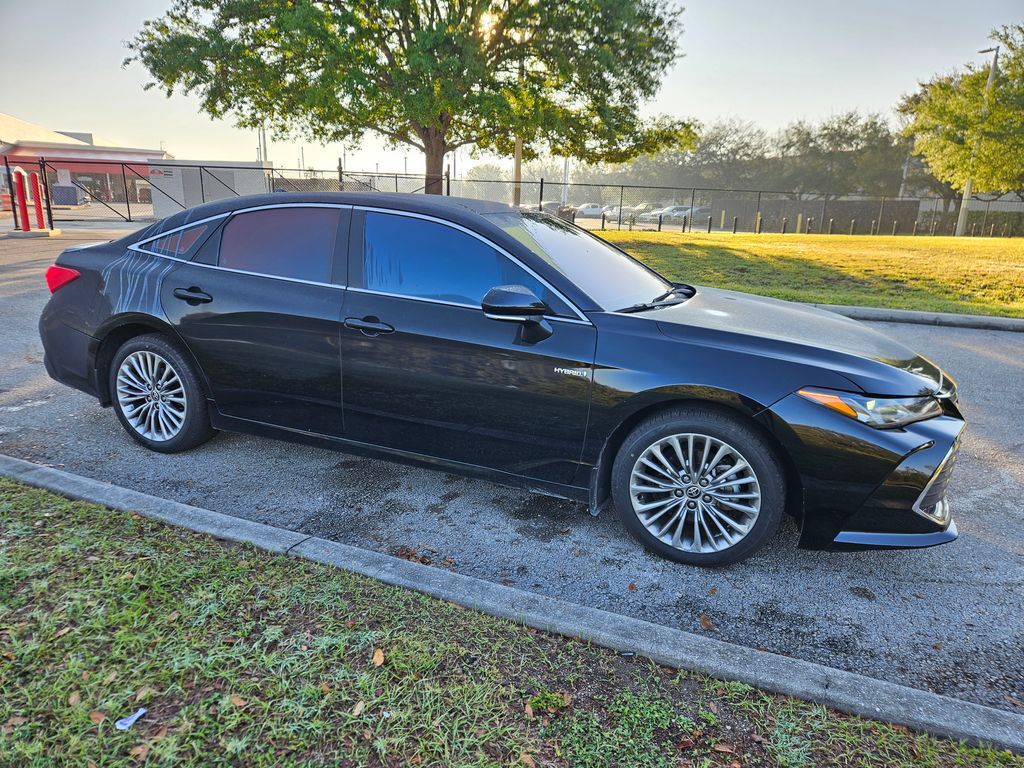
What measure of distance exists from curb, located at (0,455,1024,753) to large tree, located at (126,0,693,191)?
49.6 ft

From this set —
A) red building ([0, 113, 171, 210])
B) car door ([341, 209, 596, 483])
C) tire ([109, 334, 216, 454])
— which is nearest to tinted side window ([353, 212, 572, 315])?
car door ([341, 209, 596, 483])

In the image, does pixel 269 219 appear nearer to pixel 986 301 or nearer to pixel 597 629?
pixel 597 629

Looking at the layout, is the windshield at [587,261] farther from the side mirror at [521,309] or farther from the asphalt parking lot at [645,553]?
the asphalt parking lot at [645,553]

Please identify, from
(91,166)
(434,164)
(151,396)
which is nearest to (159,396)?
(151,396)

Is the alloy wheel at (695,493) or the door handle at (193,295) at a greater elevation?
the door handle at (193,295)

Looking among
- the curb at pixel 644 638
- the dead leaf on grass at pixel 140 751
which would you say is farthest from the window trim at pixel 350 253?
the dead leaf on grass at pixel 140 751

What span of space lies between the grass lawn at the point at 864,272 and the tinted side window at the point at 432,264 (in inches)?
320

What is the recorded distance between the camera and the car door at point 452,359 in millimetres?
3275

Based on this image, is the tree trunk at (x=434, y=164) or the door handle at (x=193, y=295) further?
the tree trunk at (x=434, y=164)

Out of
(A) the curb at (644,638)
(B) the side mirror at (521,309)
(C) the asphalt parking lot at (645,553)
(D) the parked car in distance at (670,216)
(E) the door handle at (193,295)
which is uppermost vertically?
(D) the parked car in distance at (670,216)

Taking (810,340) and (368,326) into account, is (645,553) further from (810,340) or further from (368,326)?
(368,326)

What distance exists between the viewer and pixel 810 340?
10.9 feet

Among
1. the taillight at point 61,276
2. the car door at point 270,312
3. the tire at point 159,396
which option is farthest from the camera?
the taillight at point 61,276

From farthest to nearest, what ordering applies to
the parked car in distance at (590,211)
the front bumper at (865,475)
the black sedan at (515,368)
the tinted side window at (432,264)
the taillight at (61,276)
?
the parked car in distance at (590,211) → the taillight at (61,276) → the tinted side window at (432,264) → the black sedan at (515,368) → the front bumper at (865,475)
